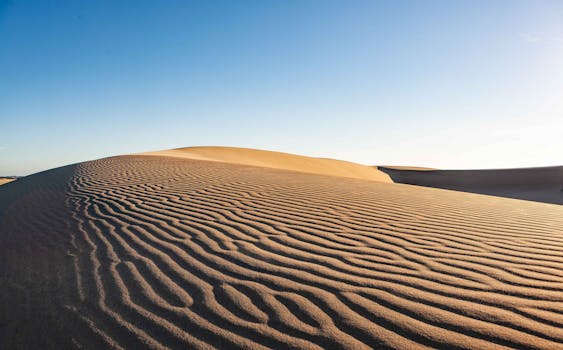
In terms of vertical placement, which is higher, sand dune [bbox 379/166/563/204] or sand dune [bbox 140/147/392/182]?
sand dune [bbox 140/147/392/182]

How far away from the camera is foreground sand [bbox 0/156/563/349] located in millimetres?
2090

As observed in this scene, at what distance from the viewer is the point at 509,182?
79.0ft

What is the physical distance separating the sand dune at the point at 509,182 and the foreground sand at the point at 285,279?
632 inches

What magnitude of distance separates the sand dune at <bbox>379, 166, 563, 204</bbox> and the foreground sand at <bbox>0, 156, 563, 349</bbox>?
16.1 m

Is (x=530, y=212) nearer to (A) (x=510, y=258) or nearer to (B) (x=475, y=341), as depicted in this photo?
(A) (x=510, y=258)

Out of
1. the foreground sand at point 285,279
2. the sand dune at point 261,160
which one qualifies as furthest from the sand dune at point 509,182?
the foreground sand at point 285,279

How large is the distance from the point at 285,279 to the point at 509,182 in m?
26.4

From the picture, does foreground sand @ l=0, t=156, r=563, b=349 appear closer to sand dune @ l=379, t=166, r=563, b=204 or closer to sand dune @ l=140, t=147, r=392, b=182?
sand dune @ l=140, t=147, r=392, b=182

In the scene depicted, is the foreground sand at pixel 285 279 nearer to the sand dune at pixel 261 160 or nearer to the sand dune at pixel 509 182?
the sand dune at pixel 261 160

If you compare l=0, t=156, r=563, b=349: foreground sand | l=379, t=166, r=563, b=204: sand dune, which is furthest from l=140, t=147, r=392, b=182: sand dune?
l=0, t=156, r=563, b=349: foreground sand

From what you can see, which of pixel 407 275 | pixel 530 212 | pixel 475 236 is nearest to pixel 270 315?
pixel 407 275

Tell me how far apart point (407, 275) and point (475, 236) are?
159cm

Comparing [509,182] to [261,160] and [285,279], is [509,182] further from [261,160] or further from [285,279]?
[285,279]

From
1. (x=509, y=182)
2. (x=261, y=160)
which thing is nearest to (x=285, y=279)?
(x=261, y=160)
